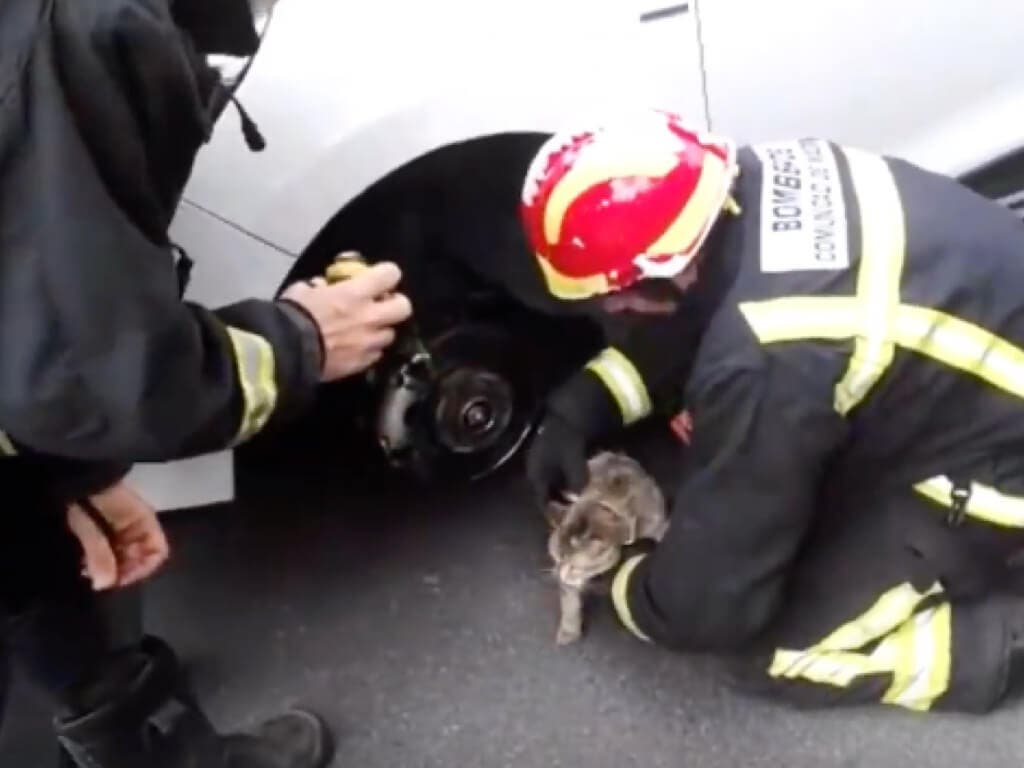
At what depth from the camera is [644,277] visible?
1778 mm

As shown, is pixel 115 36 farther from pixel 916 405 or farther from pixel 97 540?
pixel 916 405

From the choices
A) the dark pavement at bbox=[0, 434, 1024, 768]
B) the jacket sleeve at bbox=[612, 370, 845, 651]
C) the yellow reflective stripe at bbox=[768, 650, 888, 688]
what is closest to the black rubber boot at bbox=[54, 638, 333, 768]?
the dark pavement at bbox=[0, 434, 1024, 768]

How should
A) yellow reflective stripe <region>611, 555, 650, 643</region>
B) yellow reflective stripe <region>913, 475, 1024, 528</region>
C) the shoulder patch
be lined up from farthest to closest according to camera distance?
yellow reflective stripe <region>611, 555, 650, 643</region>, yellow reflective stripe <region>913, 475, 1024, 528</region>, the shoulder patch

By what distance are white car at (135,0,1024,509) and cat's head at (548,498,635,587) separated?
203 millimetres

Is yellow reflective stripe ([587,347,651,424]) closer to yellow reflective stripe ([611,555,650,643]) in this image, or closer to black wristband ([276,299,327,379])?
yellow reflective stripe ([611,555,650,643])

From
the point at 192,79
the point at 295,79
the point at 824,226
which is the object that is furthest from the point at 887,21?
the point at 192,79

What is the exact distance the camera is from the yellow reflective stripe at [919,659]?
2.02 meters

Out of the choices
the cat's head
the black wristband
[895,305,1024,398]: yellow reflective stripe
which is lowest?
the cat's head

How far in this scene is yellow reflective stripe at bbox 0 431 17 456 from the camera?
155 centimetres

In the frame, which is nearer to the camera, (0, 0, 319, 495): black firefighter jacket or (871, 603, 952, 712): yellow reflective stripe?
(0, 0, 319, 495): black firefighter jacket

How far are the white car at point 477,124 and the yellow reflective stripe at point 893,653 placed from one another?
521 millimetres

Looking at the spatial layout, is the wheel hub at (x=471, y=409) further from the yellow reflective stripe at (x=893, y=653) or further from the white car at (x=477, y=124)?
the yellow reflective stripe at (x=893, y=653)

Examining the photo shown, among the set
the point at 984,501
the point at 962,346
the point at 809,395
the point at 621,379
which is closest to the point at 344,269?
the point at 621,379

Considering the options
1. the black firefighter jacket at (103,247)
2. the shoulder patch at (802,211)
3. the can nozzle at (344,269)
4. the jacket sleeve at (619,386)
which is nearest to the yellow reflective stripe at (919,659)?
the jacket sleeve at (619,386)
